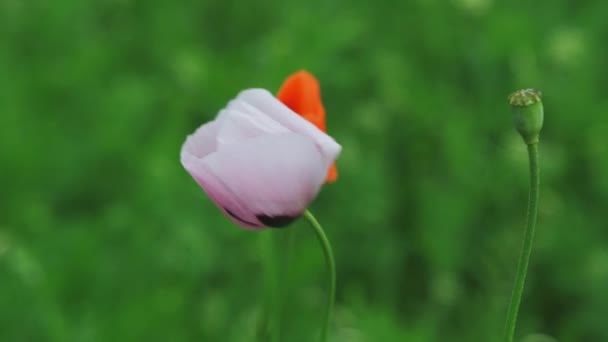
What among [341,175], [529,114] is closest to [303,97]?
[529,114]

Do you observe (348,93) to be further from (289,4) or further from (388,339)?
(388,339)

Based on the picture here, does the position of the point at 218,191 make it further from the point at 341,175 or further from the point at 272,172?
the point at 341,175

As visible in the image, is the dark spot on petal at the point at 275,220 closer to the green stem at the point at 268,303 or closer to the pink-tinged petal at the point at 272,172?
the pink-tinged petal at the point at 272,172

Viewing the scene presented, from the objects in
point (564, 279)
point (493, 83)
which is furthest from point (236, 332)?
point (493, 83)

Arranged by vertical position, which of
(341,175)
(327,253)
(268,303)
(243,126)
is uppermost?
(243,126)

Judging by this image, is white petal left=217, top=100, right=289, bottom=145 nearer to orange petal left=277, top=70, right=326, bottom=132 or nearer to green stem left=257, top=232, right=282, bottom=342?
orange petal left=277, top=70, right=326, bottom=132

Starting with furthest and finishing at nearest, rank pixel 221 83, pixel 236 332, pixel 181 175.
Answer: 1. pixel 221 83
2. pixel 181 175
3. pixel 236 332
